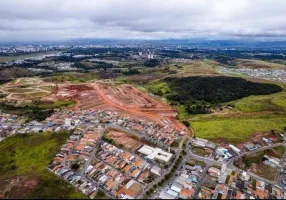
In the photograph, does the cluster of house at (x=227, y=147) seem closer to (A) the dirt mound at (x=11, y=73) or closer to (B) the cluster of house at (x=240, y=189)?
(B) the cluster of house at (x=240, y=189)

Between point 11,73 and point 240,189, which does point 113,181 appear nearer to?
point 240,189

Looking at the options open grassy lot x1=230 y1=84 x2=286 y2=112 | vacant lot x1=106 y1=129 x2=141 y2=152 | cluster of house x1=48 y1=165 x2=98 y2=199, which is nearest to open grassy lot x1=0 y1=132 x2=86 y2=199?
cluster of house x1=48 y1=165 x2=98 y2=199

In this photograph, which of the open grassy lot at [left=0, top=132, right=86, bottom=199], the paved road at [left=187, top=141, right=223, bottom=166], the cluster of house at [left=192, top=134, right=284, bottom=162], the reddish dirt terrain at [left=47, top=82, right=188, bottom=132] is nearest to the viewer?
the open grassy lot at [left=0, top=132, right=86, bottom=199]

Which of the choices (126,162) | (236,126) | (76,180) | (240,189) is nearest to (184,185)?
(240,189)

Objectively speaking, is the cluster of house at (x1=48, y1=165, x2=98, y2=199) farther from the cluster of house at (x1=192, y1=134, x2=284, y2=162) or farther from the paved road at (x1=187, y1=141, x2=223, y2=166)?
the cluster of house at (x1=192, y1=134, x2=284, y2=162)

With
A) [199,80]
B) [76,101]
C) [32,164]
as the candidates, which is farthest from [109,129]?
[199,80]

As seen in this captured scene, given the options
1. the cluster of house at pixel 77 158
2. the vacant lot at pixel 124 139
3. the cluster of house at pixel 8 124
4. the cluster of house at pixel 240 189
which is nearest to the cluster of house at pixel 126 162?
the vacant lot at pixel 124 139
